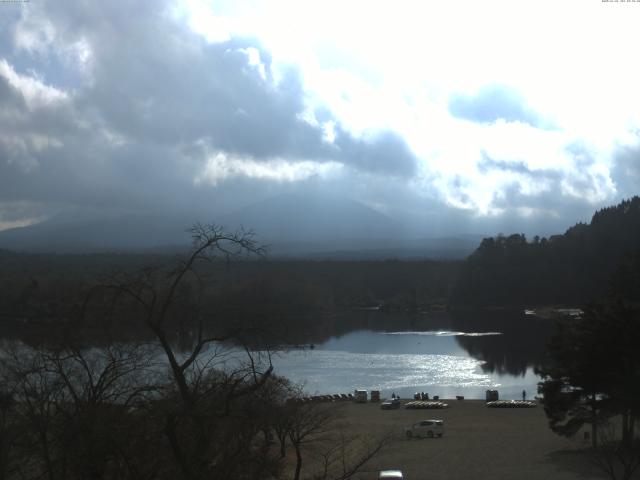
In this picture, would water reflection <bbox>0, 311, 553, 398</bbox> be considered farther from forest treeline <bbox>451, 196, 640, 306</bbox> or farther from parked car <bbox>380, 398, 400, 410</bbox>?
forest treeline <bbox>451, 196, 640, 306</bbox>

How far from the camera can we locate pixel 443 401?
17141 millimetres

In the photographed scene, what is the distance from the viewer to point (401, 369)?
921 inches

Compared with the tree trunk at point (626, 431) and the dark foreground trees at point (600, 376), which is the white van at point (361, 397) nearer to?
the dark foreground trees at point (600, 376)

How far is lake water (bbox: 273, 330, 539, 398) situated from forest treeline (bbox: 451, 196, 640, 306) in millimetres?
17354

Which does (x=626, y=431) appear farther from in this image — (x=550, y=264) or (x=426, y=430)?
(x=550, y=264)

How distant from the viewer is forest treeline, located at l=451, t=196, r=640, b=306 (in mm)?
46237

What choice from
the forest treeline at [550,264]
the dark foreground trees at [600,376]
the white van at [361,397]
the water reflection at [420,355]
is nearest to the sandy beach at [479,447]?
the dark foreground trees at [600,376]

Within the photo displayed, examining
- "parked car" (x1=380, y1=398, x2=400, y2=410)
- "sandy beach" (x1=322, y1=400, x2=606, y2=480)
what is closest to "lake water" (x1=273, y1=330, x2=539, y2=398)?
"parked car" (x1=380, y1=398, x2=400, y2=410)

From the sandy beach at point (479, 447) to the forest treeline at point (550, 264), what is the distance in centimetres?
3246

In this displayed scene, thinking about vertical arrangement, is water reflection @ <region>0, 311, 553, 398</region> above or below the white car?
below

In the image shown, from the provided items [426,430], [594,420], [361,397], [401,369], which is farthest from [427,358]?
[594,420]

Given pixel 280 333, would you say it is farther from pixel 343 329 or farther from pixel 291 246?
pixel 291 246

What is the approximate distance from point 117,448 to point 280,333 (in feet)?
2.90

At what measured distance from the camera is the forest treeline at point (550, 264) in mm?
46237
